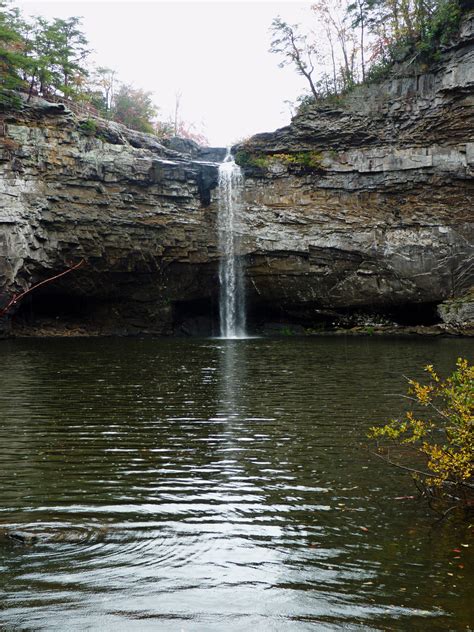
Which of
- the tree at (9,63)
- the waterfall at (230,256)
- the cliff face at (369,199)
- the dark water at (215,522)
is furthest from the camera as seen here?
the waterfall at (230,256)

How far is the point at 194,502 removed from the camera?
5.98 m

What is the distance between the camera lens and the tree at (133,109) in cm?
4219

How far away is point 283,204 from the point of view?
31.9 meters

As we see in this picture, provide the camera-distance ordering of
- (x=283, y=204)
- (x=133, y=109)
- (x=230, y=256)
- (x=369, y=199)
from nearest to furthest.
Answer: (x=369, y=199), (x=283, y=204), (x=230, y=256), (x=133, y=109)

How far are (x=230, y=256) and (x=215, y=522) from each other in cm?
2776

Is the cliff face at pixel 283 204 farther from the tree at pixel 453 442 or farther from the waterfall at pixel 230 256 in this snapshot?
the tree at pixel 453 442

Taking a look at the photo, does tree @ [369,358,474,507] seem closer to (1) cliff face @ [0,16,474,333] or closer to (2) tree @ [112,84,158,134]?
(1) cliff face @ [0,16,474,333]

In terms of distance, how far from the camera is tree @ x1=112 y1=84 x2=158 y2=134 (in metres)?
42.2

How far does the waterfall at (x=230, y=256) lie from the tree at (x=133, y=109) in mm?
12234

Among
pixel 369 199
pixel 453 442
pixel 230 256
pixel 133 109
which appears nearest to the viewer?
pixel 453 442

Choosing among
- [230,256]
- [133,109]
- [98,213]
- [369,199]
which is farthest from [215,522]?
[133,109]

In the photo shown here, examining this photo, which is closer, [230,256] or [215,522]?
[215,522]

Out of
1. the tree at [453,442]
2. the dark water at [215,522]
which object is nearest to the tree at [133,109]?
the dark water at [215,522]

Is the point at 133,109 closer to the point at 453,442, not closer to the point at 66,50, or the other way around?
the point at 66,50
